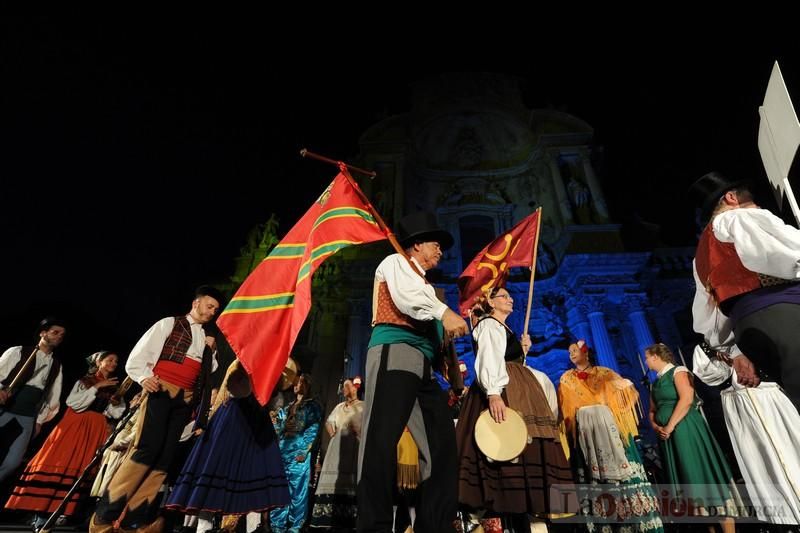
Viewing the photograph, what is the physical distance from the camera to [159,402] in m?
3.16

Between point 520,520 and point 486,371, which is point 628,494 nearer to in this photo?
point 520,520

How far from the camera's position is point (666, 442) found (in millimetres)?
4086

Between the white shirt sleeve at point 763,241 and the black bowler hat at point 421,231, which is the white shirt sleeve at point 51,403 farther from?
the white shirt sleeve at point 763,241

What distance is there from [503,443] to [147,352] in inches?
114

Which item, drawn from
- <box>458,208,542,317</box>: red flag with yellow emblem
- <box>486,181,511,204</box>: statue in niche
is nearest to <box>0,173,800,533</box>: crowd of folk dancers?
<box>458,208,542,317</box>: red flag with yellow emblem

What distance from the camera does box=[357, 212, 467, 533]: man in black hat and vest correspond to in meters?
2.05

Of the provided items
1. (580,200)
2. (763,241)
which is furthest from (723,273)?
(580,200)

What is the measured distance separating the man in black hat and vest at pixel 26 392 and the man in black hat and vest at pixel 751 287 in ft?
22.3

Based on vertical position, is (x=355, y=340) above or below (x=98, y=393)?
above

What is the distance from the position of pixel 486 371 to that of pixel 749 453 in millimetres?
2716

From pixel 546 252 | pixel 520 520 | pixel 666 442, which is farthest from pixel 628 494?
pixel 546 252

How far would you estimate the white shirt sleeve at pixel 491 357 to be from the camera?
9.28ft

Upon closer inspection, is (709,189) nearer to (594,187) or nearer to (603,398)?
(603,398)

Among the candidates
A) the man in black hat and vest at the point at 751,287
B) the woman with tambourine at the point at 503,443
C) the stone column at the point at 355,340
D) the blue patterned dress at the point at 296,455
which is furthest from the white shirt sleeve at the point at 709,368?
the stone column at the point at 355,340
